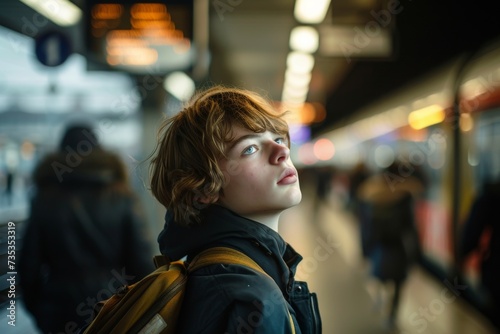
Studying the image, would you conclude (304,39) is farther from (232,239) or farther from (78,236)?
(232,239)

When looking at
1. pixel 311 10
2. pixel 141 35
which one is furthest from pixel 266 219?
pixel 311 10

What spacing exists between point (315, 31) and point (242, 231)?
5.23 metres

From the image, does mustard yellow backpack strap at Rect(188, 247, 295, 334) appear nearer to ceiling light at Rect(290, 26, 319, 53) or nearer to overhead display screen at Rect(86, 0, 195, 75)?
overhead display screen at Rect(86, 0, 195, 75)

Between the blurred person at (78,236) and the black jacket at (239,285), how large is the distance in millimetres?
1155

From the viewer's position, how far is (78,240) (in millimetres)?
2354

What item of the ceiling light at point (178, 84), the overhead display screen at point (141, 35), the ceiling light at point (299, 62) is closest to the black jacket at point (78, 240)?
the overhead display screen at point (141, 35)

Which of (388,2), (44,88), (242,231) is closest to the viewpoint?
(242,231)

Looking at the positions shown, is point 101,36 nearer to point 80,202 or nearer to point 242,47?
point 80,202

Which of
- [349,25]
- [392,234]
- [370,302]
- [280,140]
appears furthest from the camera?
[370,302]

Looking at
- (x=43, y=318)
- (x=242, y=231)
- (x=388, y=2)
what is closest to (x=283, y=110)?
(x=242, y=231)

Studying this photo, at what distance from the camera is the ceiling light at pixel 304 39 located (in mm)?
6241

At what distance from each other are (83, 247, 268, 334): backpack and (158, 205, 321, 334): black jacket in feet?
0.07

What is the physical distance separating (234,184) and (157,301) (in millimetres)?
285

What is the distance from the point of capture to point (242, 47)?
7.64 m
